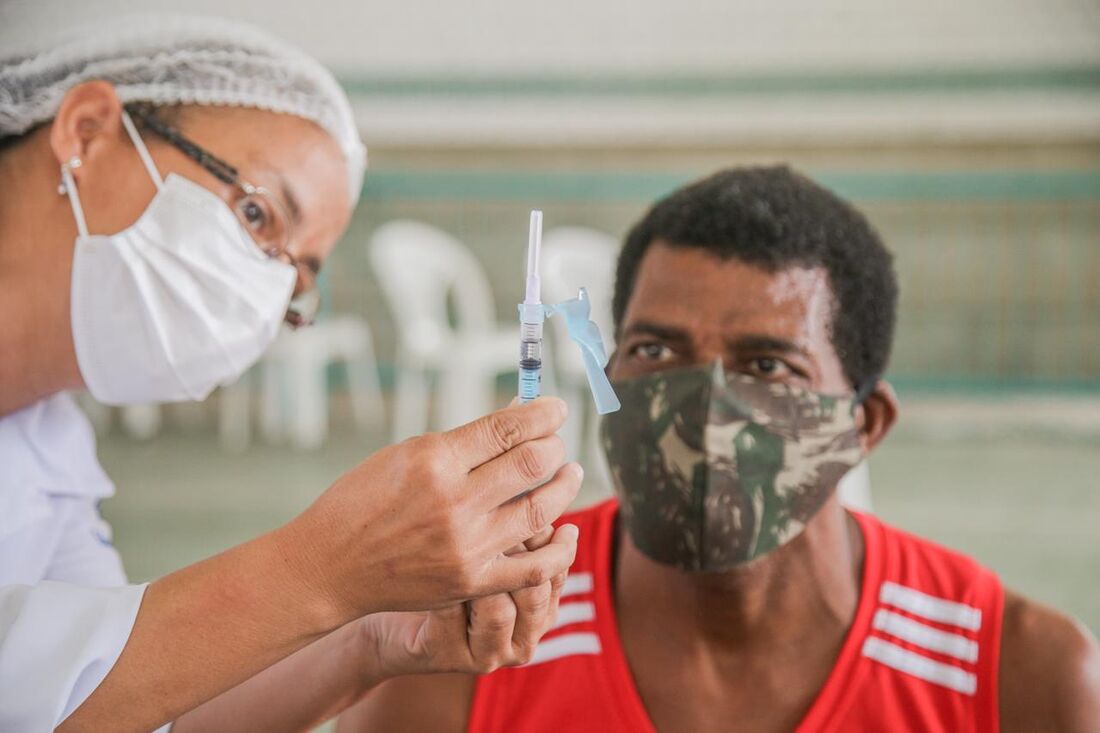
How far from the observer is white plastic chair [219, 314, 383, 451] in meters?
5.61

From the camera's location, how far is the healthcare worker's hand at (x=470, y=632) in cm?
96

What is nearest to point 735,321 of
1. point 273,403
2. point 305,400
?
point 305,400

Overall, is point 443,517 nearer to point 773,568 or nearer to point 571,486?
point 571,486

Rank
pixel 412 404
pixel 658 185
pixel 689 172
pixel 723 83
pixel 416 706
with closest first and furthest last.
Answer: pixel 416 706
pixel 412 404
pixel 658 185
pixel 689 172
pixel 723 83

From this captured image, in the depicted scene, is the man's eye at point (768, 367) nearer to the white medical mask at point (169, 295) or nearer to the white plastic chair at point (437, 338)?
the white medical mask at point (169, 295)

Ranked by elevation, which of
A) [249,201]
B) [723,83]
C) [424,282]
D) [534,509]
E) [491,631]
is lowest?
[424,282]

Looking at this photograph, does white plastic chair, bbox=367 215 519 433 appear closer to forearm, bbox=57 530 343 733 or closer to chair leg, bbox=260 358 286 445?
chair leg, bbox=260 358 286 445

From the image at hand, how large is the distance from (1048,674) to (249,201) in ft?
3.55

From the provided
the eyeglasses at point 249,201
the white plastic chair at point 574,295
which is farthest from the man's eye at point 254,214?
the white plastic chair at point 574,295

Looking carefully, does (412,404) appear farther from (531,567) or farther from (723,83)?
(531,567)

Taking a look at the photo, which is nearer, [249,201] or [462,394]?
[249,201]

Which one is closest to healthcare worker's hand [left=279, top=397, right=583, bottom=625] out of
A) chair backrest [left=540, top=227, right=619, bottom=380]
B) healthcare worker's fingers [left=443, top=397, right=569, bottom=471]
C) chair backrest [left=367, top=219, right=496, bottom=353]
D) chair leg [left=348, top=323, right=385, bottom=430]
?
healthcare worker's fingers [left=443, top=397, right=569, bottom=471]

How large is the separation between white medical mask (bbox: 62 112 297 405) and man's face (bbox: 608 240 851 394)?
1.61ft

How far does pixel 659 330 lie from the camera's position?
51.4 inches
